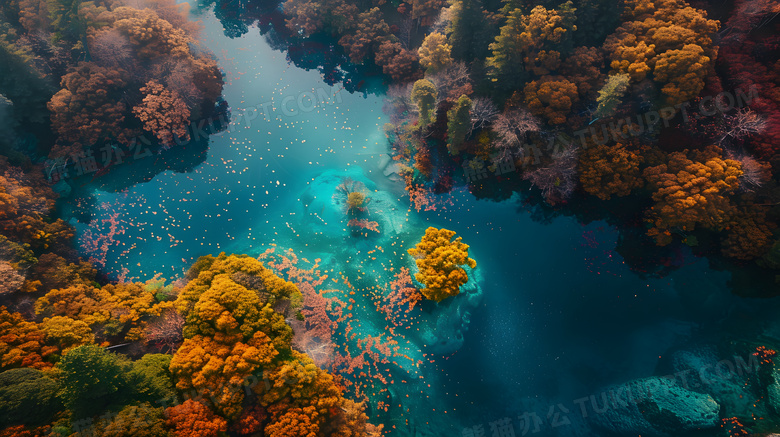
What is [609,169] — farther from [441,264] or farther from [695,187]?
[441,264]

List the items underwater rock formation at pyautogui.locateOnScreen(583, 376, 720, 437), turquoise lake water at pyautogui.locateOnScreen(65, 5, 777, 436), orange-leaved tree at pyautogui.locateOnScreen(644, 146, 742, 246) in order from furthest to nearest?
turquoise lake water at pyautogui.locateOnScreen(65, 5, 777, 436)
underwater rock formation at pyautogui.locateOnScreen(583, 376, 720, 437)
orange-leaved tree at pyautogui.locateOnScreen(644, 146, 742, 246)

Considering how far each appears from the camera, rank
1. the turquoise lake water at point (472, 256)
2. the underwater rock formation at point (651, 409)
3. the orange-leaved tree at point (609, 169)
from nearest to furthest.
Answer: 1. the underwater rock formation at point (651, 409)
2. the orange-leaved tree at point (609, 169)
3. the turquoise lake water at point (472, 256)

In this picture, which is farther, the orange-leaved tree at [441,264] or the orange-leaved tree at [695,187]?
the orange-leaved tree at [441,264]

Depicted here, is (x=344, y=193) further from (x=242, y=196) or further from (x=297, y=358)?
(x=297, y=358)

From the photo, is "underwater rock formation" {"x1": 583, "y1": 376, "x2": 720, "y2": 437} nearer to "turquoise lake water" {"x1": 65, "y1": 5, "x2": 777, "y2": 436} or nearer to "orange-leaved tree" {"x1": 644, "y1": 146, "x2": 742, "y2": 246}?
"turquoise lake water" {"x1": 65, "y1": 5, "x2": 777, "y2": 436}

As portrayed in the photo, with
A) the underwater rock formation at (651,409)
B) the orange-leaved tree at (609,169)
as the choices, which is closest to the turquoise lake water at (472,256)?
the underwater rock formation at (651,409)

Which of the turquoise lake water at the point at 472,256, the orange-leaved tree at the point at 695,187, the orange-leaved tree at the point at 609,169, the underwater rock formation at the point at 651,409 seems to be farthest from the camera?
the turquoise lake water at the point at 472,256

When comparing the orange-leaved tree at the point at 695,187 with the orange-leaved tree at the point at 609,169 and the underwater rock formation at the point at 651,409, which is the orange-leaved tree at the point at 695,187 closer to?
the orange-leaved tree at the point at 609,169

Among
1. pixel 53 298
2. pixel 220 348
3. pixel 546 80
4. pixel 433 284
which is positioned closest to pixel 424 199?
pixel 433 284

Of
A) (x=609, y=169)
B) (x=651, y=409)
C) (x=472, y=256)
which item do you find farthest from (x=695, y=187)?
(x=651, y=409)

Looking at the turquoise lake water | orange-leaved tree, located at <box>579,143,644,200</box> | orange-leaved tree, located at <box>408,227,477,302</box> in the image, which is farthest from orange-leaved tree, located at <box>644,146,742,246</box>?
orange-leaved tree, located at <box>408,227,477,302</box>
